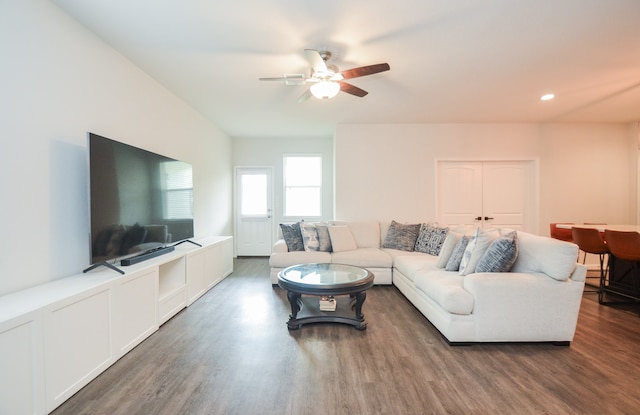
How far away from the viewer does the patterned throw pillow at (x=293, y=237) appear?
4.18 metres

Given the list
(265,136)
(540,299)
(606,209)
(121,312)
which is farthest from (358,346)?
(606,209)

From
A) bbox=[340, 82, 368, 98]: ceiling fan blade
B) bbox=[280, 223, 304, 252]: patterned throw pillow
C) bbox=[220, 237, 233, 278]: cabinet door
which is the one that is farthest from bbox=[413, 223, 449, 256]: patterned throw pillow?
bbox=[220, 237, 233, 278]: cabinet door

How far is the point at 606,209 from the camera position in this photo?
192 inches

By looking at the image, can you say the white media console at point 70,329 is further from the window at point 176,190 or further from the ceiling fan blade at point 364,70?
the ceiling fan blade at point 364,70

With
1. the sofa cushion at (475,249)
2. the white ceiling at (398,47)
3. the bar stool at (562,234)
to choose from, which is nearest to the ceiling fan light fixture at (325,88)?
the white ceiling at (398,47)

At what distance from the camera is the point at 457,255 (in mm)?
2920

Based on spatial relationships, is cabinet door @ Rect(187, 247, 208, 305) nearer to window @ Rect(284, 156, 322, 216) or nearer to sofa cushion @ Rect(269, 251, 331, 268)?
sofa cushion @ Rect(269, 251, 331, 268)

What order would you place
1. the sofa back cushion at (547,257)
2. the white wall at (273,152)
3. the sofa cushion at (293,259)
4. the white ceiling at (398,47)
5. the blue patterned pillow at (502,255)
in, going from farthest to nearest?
the white wall at (273,152) < the sofa cushion at (293,259) < the blue patterned pillow at (502,255) < the sofa back cushion at (547,257) < the white ceiling at (398,47)

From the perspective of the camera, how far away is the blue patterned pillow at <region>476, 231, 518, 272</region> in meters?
2.41

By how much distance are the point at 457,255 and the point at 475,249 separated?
29 centimetres

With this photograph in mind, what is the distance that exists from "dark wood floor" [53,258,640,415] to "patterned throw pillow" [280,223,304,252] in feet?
4.71

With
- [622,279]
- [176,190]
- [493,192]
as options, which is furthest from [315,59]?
[622,279]

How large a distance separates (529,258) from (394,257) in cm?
176

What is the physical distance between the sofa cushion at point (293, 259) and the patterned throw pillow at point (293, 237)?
22 cm
